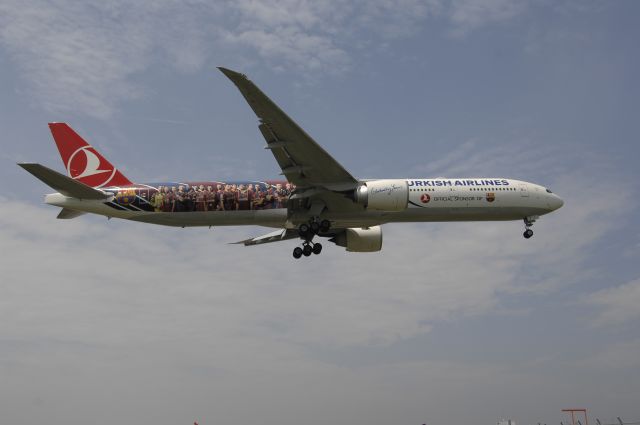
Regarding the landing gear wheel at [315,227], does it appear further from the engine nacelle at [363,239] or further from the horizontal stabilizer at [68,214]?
the horizontal stabilizer at [68,214]

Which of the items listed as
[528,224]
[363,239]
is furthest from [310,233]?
[528,224]

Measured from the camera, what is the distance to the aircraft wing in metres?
32.8

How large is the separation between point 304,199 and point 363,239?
26.5 ft

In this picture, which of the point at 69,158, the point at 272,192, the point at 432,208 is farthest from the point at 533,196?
the point at 69,158

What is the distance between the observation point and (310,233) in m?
41.9

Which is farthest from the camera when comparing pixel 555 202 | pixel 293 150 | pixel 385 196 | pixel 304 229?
pixel 555 202

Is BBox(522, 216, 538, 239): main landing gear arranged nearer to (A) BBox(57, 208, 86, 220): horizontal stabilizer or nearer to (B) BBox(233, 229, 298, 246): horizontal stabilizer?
(B) BBox(233, 229, 298, 246): horizontal stabilizer

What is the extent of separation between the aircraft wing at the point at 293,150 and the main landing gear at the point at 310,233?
259 cm

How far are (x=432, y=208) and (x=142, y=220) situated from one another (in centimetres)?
1654

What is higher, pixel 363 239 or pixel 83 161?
pixel 83 161

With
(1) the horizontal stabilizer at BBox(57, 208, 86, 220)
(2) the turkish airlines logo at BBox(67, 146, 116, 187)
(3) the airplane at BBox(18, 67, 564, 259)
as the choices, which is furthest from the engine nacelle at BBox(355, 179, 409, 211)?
(1) the horizontal stabilizer at BBox(57, 208, 86, 220)

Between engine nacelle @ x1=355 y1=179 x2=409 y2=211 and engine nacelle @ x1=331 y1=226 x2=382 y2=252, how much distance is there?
8617 mm

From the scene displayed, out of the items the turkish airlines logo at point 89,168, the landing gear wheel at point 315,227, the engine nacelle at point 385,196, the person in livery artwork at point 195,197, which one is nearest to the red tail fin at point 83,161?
the turkish airlines logo at point 89,168

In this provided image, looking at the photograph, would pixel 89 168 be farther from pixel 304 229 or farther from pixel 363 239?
pixel 363 239
